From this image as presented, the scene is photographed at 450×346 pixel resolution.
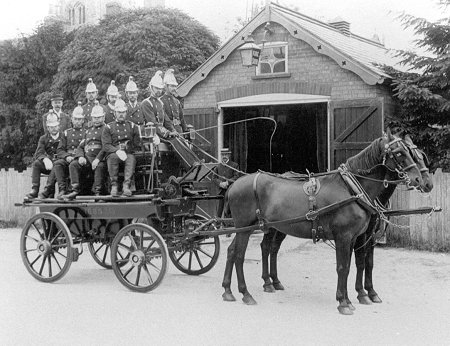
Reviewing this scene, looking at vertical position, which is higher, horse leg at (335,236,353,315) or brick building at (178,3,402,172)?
brick building at (178,3,402,172)

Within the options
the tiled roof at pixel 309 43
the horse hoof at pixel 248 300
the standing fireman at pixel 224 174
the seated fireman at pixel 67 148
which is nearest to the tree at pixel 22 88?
the tiled roof at pixel 309 43

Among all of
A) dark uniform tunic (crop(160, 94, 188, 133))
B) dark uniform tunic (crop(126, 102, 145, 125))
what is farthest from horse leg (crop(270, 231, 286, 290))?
dark uniform tunic (crop(126, 102, 145, 125))

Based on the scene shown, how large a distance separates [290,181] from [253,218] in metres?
0.65

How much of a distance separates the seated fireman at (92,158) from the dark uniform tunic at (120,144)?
0.16 m

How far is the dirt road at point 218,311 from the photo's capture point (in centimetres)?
564

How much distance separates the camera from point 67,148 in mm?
9039

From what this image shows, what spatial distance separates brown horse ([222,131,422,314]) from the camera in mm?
6574

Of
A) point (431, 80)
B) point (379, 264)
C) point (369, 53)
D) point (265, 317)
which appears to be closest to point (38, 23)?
point (369, 53)

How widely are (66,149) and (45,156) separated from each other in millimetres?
359

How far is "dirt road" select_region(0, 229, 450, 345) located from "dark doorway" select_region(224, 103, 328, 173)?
6.23 m

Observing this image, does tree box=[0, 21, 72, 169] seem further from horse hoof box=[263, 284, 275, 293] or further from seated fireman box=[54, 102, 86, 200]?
horse hoof box=[263, 284, 275, 293]

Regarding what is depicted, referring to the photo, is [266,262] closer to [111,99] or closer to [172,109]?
[172,109]

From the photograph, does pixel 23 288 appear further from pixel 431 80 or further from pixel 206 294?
pixel 431 80

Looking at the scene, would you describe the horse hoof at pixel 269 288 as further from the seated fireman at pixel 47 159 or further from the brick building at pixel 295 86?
the brick building at pixel 295 86
